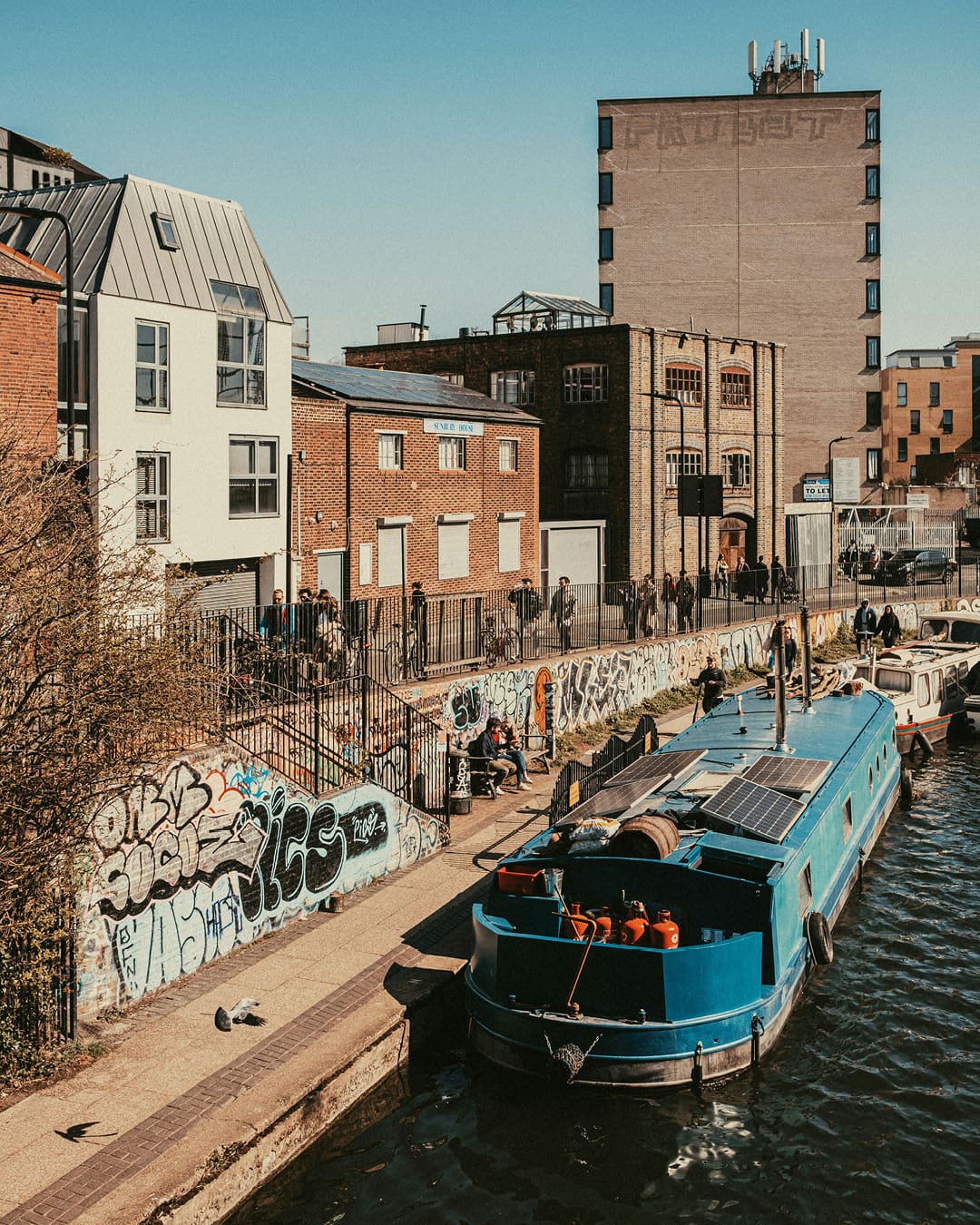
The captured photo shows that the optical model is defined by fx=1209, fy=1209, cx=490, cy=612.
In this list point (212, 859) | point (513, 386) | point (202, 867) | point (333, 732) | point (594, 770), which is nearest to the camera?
point (202, 867)

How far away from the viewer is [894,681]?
31.5m

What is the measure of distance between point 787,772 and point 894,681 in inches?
596

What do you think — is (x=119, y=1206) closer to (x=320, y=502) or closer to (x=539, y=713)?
(x=539, y=713)

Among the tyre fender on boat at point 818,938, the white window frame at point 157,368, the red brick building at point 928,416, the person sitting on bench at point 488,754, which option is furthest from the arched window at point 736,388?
the red brick building at point 928,416

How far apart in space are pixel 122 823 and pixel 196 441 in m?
16.2

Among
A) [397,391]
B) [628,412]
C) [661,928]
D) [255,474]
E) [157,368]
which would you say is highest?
[628,412]

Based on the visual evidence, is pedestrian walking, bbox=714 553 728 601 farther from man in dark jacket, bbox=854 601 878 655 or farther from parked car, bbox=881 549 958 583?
parked car, bbox=881 549 958 583

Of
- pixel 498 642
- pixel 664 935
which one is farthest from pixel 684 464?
pixel 664 935

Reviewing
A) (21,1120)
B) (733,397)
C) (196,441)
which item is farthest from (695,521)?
(21,1120)

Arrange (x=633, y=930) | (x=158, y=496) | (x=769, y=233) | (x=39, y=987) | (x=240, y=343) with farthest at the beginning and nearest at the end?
(x=769, y=233) < (x=240, y=343) < (x=158, y=496) < (x=633, y=930) < (x=39, y=987)

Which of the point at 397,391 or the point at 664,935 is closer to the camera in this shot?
the point at 664,935

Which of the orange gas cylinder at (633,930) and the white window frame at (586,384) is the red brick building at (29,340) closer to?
the orange gas cylinder at (633,930)

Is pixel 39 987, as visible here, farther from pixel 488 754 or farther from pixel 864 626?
pixel 864 626

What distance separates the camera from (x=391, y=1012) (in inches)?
516
